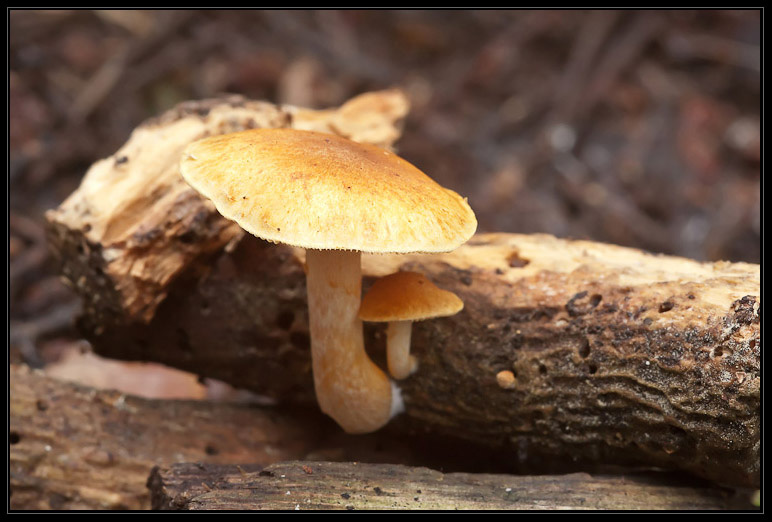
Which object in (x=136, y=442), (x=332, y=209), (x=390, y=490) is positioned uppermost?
(x=332, y=209)

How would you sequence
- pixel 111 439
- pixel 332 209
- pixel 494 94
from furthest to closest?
pixel 494 94 → pixel 111 439 → pixel 332 209

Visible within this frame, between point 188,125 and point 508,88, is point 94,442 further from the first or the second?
point 508,88

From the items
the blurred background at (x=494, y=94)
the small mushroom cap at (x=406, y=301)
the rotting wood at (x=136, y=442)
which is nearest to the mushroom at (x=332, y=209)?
the small mushroom cap at (x=406, y=301)

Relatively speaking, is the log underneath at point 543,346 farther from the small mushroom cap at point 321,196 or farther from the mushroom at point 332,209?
the small mushroom cap at point 321,196

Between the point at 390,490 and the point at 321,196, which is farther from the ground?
the point at 321,196

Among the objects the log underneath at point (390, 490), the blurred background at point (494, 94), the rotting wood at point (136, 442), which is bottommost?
the log underneath at point (390, 490)

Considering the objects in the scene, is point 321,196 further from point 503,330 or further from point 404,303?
point 503,330

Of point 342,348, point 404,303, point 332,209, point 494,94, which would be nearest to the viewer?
point 332,209

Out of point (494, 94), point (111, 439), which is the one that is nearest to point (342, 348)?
point (111, 439)
